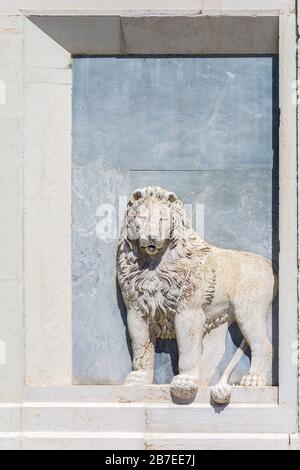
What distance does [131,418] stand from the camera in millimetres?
9281

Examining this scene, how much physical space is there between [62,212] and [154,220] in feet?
2.17

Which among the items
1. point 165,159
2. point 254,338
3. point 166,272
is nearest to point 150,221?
point 166,272

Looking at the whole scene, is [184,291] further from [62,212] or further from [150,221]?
[62,212]

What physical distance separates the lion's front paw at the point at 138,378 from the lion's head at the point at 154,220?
0.77 meters

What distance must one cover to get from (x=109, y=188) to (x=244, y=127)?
987 mm

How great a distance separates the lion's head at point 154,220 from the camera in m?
9.22

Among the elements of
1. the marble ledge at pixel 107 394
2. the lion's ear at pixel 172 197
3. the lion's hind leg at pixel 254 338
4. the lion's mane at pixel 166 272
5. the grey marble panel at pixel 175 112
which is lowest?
the marble ledge at pixel 107 394

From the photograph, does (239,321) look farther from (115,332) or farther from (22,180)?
(22,180)

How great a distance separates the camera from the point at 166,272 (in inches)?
367

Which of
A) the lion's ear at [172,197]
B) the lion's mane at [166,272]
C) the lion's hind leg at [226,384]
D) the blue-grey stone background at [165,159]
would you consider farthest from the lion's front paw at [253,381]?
the lion's ear at [172,197]

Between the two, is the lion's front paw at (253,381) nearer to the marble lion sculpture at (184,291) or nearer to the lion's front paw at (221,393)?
the marble lion sculpture at (184,291)

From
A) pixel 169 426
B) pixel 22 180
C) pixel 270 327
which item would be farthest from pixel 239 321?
pixel 22 180

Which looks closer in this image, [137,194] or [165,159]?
[137,194]

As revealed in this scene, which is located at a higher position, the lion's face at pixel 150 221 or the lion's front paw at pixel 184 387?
the lion's face at pixel 150 221
